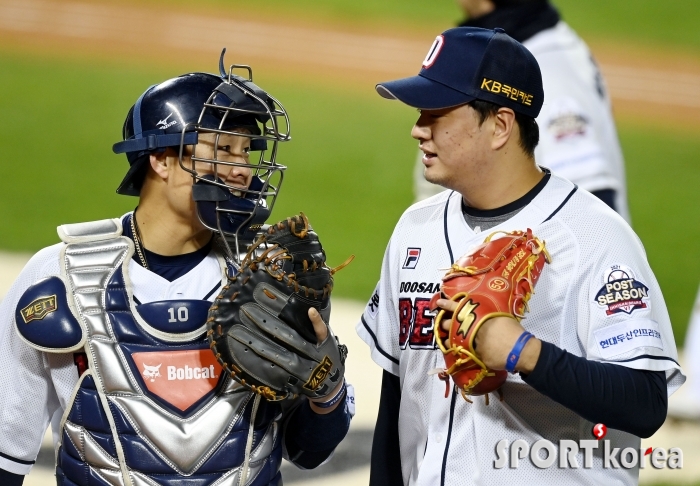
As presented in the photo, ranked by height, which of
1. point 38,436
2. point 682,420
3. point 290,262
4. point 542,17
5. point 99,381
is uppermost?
point 542,17

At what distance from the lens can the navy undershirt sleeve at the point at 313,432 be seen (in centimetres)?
287

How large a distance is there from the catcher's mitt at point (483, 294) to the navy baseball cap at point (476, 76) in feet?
1.31

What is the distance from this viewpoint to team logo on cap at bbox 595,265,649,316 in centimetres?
257

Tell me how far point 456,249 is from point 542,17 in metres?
2.33

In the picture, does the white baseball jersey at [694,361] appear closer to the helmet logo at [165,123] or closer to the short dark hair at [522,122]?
the short dark hair at [522,122]

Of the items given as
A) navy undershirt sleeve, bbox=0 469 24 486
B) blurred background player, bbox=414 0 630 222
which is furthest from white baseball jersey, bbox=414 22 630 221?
navy undershirt sleeve, bbox=0 469 24 486

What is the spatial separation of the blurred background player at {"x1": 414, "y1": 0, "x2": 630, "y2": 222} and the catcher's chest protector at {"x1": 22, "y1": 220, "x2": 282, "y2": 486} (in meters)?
2.31

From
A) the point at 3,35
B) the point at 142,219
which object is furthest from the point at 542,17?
the point at 3,35

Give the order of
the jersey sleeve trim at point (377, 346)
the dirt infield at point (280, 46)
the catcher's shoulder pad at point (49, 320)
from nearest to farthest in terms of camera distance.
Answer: the catcher's shoulder pad at point (49, 320) → the jersey sleeve trim at point (377, 346) → the dirt infield at point (280, 46)

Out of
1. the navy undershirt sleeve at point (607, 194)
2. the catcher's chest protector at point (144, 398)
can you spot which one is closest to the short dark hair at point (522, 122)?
the catcher's chest protector at point (144, 398)

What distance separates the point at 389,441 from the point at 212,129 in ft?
3.49

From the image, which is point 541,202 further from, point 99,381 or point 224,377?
point 99,381

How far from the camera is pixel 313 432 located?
9.45 ft

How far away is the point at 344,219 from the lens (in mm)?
10875
